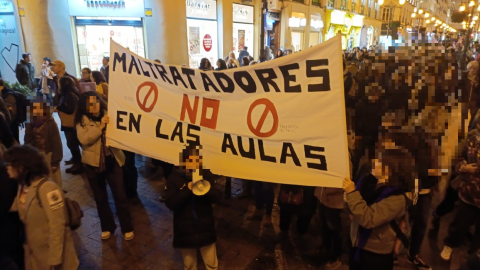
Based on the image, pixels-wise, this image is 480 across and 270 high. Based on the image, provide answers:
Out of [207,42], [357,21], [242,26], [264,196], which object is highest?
[357,21]

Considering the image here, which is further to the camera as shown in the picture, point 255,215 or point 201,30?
point 201,30

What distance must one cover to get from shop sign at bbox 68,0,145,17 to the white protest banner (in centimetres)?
1065

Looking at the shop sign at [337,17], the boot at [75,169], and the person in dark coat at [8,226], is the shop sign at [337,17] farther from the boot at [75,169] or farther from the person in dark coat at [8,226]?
the person in dark coat at [8,226]

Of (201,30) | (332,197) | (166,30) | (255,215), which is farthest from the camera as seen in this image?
(201,30)

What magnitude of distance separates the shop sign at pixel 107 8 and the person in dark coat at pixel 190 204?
1261cm

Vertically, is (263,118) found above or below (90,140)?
above

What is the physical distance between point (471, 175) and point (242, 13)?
57.1ft

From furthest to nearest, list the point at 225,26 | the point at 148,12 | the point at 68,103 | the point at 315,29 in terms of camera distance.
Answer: the point at 315,29
the point at 225,26
the point at 148,12
the point at 68,103

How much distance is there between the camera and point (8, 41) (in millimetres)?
12734

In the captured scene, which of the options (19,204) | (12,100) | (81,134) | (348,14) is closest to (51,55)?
(12,100)

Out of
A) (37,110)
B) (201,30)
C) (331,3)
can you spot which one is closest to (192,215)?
(37,110)

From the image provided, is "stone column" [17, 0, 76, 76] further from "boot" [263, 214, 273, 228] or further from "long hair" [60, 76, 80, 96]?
"boot" [263, 214, 273, 228]

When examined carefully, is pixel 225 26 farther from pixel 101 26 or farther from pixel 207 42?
pixel 101 26

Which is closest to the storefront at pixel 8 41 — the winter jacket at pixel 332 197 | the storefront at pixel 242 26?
the storefront at pixel 242 26
